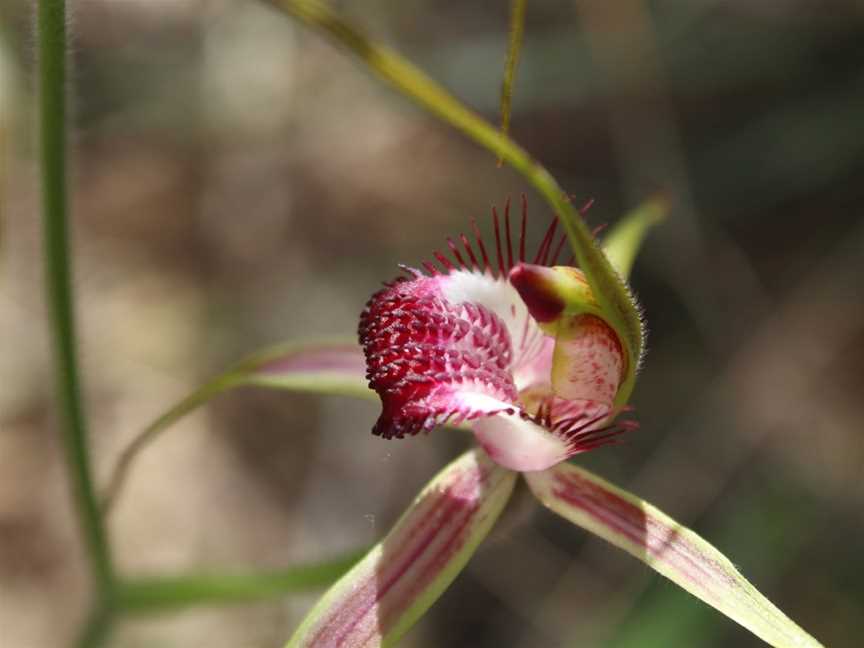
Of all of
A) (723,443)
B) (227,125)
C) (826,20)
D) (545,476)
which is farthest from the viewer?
(227,125)

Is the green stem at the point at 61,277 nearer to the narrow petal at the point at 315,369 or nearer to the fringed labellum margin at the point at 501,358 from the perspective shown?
the narrow petal at the point at 315,369

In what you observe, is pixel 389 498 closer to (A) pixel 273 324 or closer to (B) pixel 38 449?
(A) pixel 273 324

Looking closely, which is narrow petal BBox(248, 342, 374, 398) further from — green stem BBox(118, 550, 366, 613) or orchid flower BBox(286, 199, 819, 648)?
green stem BBox(118, 550, 366, 613)

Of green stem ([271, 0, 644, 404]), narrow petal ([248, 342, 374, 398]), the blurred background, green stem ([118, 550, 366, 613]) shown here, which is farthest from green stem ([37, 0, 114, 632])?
the blurred background

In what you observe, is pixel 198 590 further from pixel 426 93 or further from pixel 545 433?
pixel 426 93

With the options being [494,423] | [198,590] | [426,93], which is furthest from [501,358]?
[198,590]

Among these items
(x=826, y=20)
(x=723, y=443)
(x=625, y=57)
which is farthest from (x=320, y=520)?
(x=826, y=20)
